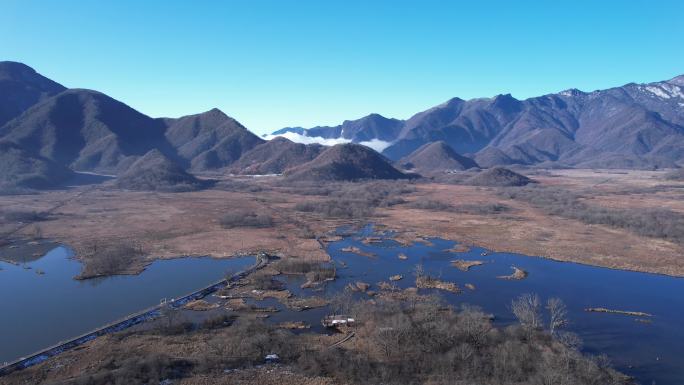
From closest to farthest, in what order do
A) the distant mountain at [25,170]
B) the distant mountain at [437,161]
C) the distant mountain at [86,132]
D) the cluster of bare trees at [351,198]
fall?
1. the cluster of bare trees at [351,198]
2. the distant mountain at [25,170]
3. the distant mountain at [86,132]
4. the distant mountain at [437,161]

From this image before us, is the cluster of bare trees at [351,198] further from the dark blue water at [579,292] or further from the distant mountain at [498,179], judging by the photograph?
the distant mountain at [498,179]

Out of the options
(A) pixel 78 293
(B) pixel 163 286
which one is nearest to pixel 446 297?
(B) pixel 163 286

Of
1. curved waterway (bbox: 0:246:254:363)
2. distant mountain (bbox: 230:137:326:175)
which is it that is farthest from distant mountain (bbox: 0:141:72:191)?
curved waterway (bbox: 0:246:254:363)

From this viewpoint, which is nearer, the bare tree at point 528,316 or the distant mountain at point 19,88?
the bare tree at point 528,316

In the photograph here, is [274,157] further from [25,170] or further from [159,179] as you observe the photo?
[25,170]

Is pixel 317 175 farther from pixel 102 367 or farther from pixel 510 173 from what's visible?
pixel 102 367

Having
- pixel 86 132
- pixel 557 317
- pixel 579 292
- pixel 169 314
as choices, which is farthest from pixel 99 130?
pixel 557 317

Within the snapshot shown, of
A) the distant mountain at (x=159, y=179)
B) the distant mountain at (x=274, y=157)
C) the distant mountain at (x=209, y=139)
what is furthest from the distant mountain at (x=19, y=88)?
the distant mountain at (x=274, y=157)

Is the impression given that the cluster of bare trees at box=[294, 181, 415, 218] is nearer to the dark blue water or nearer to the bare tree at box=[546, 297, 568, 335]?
the dark blue water
